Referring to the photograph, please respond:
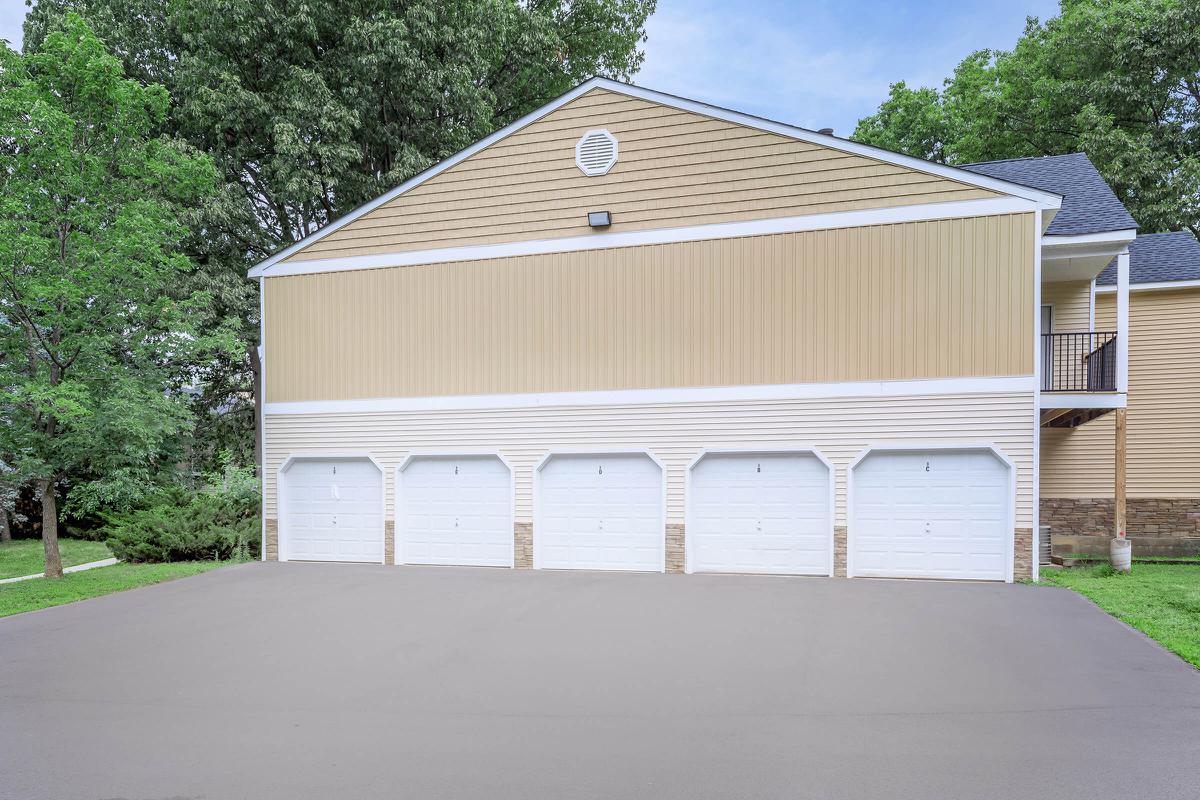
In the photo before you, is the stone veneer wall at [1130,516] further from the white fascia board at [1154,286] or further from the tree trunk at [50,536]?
the tree trunk at [50,536]

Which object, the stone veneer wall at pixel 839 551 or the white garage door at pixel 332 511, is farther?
the white garage door at pixel 332 511

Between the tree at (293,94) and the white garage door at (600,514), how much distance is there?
9761 millimetres

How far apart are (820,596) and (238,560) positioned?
423 inches

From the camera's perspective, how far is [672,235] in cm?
1166

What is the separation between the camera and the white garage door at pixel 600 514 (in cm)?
1175

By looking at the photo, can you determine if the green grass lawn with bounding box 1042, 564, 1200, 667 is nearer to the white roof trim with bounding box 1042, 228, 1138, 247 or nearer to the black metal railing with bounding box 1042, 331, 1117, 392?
the black metal railing with bounding box 1042, 331, 1117, 392

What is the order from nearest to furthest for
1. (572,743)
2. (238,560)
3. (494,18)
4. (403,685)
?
(572,743), (403,685), (238,560), (494,18)

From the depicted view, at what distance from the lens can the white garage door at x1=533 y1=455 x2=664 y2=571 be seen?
11750 mm

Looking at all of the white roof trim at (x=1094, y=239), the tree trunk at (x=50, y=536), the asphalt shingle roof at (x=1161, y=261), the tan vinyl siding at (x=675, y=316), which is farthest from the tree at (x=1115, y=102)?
the tree trunk at (x=50, y=536)

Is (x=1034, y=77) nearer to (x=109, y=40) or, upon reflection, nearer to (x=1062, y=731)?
(x=1062, y=731)

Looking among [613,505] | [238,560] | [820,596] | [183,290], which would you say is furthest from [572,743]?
[183,290]

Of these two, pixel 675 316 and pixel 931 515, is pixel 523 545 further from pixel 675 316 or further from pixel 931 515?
pixel 931 515

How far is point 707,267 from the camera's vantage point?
1149 centimetres

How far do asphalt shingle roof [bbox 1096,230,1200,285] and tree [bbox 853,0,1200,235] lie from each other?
5294 mm
